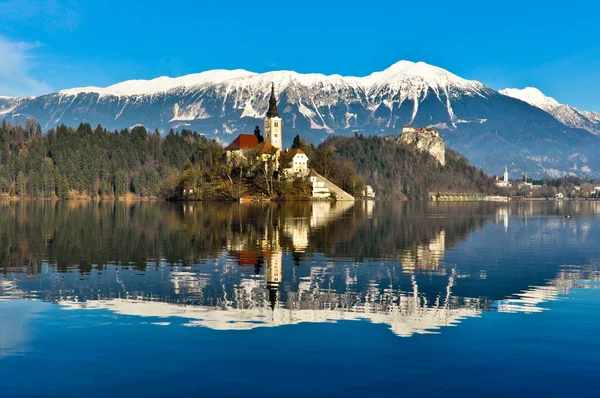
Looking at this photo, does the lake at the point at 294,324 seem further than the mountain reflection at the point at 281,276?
No

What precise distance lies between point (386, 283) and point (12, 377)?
18.3 meters

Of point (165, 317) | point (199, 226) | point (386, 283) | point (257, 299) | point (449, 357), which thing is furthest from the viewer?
point (199, 226)

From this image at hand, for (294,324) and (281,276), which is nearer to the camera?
(294,324)

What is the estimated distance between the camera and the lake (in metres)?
16.0

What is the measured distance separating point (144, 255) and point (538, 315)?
25.2 m

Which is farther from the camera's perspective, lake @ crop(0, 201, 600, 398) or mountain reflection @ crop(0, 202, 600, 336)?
mountain reflection @ crop(0, 202, 600, 336)

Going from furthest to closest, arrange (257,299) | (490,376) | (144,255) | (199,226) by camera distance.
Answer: (199,226) < (144,255) < (257,299) < (490,376)

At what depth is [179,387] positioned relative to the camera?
15492 mm

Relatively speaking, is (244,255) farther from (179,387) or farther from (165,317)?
(179,387)

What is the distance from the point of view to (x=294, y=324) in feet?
71.5

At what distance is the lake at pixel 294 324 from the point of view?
52.5ft

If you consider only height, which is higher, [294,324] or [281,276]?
[281,276]

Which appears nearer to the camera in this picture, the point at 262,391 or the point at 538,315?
the point at 262,391

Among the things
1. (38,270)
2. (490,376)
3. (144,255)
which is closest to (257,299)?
(490,376)
